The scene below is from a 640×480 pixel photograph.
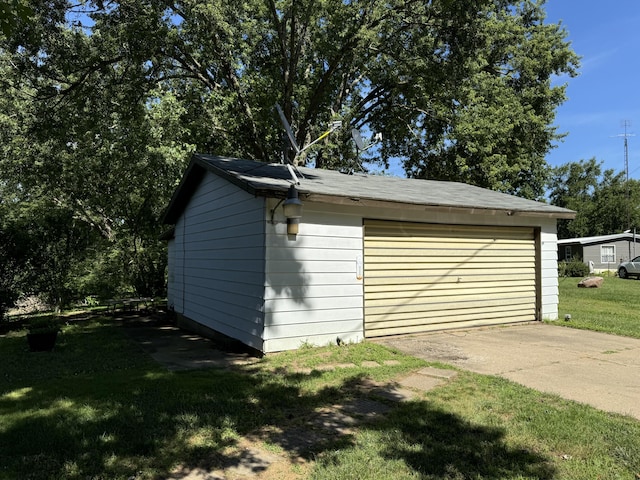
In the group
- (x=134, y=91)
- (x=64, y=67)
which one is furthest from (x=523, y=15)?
(x=64, y=67)

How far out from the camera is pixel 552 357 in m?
6.57

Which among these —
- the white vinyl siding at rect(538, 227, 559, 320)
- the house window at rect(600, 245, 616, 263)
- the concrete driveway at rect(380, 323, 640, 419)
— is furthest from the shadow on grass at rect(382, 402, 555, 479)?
the house window at rect(600, 245, 616, 263)

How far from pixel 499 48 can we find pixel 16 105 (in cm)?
1865

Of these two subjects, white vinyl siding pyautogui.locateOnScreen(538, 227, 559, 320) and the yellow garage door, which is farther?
white vinyl siding pyautogui.locateOnScreen(538, 227, 559, 320)

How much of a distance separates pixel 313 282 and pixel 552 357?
150 inches

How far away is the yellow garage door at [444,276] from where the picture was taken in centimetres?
809

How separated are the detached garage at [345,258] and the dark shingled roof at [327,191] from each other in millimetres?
33

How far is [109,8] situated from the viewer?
11406mm

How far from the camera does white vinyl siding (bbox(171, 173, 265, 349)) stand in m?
7.06

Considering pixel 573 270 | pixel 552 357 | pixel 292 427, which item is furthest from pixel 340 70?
pixel 573 270

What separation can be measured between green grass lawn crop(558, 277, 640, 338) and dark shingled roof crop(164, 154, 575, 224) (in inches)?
98.5

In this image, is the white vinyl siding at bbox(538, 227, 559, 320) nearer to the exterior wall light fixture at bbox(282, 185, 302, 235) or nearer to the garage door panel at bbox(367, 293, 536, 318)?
the garage door panel at bbox(367, 293, 536, 318)

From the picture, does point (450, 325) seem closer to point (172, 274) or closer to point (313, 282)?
point (313, 282)

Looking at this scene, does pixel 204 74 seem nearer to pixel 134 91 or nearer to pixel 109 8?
pixel 134 91
